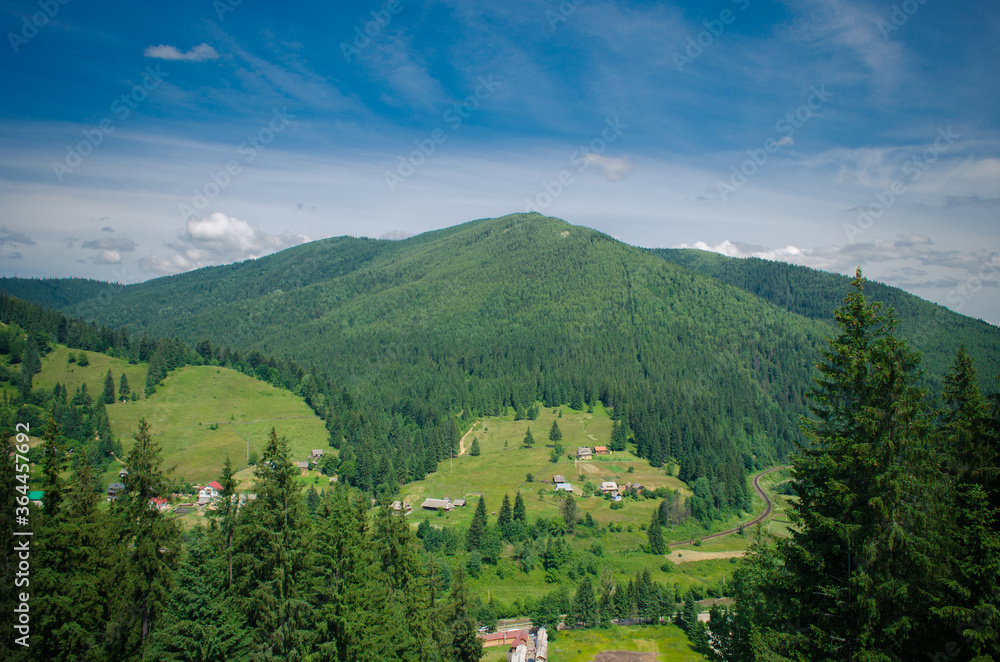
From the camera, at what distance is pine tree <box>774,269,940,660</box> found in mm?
12734

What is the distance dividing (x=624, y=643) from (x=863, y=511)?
→ 48.1 metres

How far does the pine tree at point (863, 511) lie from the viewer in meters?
12.7

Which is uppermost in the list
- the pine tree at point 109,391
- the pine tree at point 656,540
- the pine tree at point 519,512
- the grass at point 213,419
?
the pine tree at point 109,391

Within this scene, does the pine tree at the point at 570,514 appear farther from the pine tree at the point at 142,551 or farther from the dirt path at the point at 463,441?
the pine tree at the point at 142,551

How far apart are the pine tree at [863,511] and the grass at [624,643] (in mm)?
41357

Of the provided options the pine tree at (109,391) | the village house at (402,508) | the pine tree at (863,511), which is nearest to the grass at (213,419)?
the pine tree at (109,391)

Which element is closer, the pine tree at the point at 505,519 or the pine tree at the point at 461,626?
the pine tree at the point at 461,626

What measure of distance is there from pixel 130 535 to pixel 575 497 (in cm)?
7639

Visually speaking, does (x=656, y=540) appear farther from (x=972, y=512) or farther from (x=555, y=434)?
(x=972, y=512)

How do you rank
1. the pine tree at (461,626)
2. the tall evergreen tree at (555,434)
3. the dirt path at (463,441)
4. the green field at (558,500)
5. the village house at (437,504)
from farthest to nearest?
1. the tall evergreen tree at (555,434)
2. the dirt path at (463,441)
3. the village house at (437,504)
4. the green field at (558,500)
5. the pine tree at (461,626)

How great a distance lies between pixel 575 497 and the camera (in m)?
90.1

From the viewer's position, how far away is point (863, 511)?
43.3 ft

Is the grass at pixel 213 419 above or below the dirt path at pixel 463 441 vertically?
above

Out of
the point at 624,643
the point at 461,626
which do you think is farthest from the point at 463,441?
the point at 461,626
